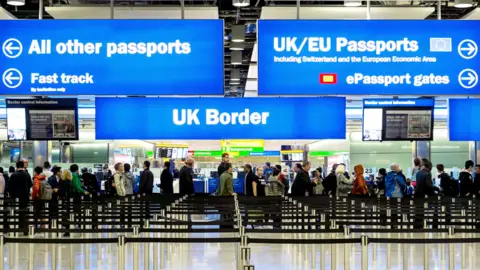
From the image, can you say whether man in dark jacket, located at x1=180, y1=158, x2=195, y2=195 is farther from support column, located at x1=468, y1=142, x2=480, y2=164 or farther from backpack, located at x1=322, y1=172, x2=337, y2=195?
support column, located at x1=468, y1=142, x2=480, y2=164

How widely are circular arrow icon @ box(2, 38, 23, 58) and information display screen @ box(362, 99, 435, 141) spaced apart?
21.7 feet

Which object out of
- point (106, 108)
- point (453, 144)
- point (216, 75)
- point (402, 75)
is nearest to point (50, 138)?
A: point (106, 108)

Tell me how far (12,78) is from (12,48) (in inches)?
15.9

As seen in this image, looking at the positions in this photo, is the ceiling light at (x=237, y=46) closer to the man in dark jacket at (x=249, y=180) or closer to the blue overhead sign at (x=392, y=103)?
the man in dark jacket at (x=249, y=180)

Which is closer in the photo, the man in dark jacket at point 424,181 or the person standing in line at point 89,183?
the man in dark jacket at point 424,181

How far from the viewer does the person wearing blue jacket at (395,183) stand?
18.3m

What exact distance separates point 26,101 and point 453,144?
2228cm

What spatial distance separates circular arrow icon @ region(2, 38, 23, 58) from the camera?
11242mm

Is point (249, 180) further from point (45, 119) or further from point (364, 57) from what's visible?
point (364, 57)

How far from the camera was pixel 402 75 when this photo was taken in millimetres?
11320

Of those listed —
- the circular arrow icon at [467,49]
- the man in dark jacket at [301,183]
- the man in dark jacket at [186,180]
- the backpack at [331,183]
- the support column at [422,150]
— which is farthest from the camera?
the support column at [422,150]

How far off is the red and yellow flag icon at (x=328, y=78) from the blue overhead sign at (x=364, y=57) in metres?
0.01

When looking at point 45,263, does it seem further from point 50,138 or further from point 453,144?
point 453,144

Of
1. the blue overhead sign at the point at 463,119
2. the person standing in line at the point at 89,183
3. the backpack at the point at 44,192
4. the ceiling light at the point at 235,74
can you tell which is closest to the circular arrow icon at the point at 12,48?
the blue overhead sign at the point at 463,119
